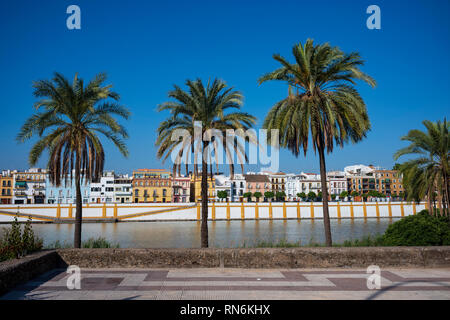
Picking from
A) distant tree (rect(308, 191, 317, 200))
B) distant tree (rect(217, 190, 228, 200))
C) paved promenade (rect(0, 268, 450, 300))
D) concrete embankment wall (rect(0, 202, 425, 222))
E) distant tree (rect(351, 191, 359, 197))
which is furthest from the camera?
distant tree (rect(351, 191, 359, 197))

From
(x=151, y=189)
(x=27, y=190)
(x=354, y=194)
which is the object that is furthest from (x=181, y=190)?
(x=354, y=194)

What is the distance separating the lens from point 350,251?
368 inches

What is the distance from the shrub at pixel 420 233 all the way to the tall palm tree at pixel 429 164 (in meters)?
4.45

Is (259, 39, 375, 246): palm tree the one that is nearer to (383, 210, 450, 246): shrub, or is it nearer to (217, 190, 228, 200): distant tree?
(383, 210, 450, 246): shrub

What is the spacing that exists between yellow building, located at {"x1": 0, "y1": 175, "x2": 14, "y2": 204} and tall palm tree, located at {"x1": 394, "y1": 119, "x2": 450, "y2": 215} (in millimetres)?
108648

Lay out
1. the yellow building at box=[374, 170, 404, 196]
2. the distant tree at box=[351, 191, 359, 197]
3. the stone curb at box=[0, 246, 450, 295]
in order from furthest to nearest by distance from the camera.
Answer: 1. the yellow building at box=[374, 170, 404, 196]
2. the distant tree at box=[351, 191, 359, 197]
3. the stone curb at box=[0, 246, 450, 295]

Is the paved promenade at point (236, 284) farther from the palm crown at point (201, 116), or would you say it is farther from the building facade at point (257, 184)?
the building facade at point (257, 184)

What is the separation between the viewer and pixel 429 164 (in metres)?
17.4

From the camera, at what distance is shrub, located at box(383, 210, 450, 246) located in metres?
12.3

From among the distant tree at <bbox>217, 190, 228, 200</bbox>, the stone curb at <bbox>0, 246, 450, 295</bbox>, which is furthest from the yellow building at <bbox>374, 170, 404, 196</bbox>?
the stone curb at <bbox>0, 246, 450, 295</bbox>

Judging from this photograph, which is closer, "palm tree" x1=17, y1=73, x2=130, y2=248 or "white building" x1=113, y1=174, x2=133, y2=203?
"palm tree" x1=17, y1=73, x2=130, y2=248

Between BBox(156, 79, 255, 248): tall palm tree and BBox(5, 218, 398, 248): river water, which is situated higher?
BBox(156, 79, 255, 248): tall palm tree

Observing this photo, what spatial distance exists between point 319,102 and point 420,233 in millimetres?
6200

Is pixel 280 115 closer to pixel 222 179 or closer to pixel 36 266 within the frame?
pixel 36 266
